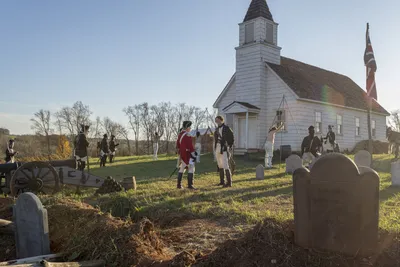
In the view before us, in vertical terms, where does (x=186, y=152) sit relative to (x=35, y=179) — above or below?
above

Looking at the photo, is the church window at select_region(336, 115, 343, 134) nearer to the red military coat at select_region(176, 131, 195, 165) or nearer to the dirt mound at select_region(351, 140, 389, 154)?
the dirt mound at select_region(351, 140, 389, 154)

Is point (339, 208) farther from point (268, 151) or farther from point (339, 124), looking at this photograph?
point (339, 124)

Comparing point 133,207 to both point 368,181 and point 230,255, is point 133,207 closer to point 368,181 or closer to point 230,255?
point 230,255

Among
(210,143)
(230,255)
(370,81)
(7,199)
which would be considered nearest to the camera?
(230,255)

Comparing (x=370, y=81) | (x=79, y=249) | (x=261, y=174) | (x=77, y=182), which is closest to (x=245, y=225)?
(x=79, y=249)

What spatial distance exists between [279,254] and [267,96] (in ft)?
70.7

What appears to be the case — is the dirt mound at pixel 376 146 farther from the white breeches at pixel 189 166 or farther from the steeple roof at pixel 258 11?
the white breeches at pixel 189 166

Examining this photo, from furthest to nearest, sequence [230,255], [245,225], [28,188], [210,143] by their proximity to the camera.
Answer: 1. [210,143]
2. [28,188]
3. [245,225]
4. [230,255]

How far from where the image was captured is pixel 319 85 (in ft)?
89.8

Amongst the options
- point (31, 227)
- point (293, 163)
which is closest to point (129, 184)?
point (31, 227)

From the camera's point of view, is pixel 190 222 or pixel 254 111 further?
pixel 254 111

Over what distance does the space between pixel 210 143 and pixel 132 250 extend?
28.8 meters

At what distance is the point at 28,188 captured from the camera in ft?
31.6

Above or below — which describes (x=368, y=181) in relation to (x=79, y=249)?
above
